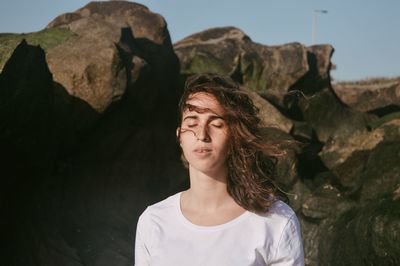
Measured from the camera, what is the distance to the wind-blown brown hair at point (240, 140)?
8.09ft

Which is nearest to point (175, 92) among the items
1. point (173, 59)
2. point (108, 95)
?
point (173, 59)

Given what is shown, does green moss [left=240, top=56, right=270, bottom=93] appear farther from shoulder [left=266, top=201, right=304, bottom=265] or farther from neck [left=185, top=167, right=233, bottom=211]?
shoulder [left=266, top=201, right=304, bottom=265]

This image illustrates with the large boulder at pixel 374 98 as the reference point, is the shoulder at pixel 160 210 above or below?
above

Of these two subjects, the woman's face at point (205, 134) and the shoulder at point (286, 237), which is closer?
the shoulder at point (286, 237)

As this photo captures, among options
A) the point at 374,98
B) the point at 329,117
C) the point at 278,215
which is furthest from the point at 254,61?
the point at 278,215

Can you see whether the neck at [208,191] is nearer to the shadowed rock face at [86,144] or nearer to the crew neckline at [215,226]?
the crew neckline at [215,226]

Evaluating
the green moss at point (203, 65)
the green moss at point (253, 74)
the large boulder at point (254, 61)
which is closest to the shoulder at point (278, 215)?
the large boulder at point (254, 61)

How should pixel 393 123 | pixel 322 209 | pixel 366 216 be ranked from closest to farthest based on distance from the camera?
pixel 366 216
pixel 322 209
pixel 393 123

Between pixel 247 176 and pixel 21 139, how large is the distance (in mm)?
6593

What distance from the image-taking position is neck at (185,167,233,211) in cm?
248

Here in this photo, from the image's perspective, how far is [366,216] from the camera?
307 inches

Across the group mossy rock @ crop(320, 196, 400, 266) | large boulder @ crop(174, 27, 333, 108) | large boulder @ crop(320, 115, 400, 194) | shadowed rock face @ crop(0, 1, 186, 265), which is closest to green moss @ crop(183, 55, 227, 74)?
large boulder @ crop(174, 27, 333, 108)

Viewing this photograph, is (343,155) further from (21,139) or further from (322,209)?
(21,139)

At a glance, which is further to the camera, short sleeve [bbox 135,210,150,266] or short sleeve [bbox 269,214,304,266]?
short sleeve [bbox 135,210,150,266]
